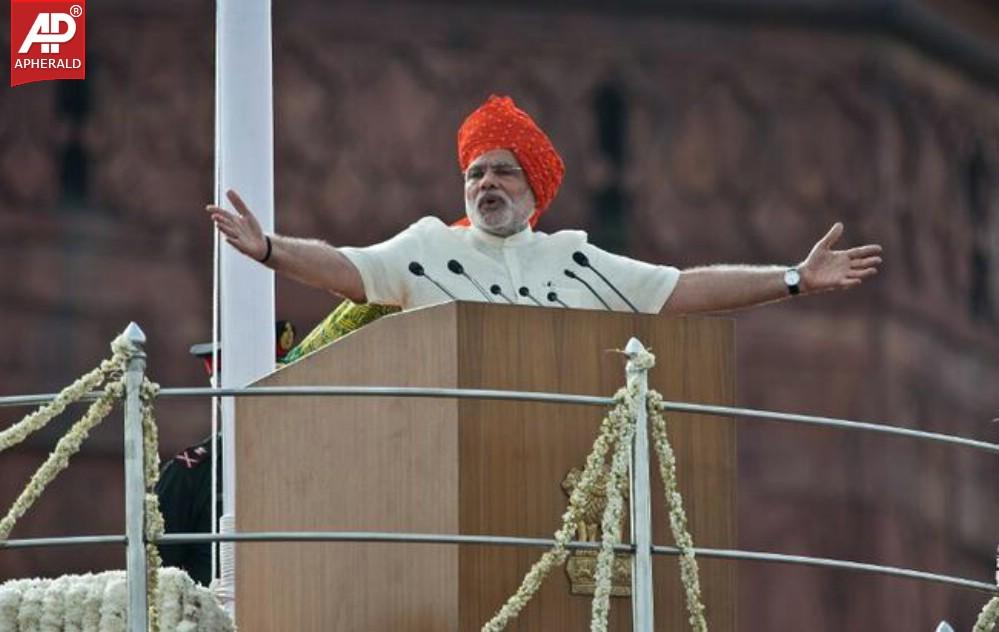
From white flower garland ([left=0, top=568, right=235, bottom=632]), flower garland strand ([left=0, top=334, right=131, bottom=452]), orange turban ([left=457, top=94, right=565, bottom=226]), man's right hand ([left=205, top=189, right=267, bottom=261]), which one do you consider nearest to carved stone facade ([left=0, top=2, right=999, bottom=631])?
orange turban ([left=457, top=94, right=565, bottom=226])

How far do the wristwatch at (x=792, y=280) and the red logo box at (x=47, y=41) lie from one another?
5.99 metres

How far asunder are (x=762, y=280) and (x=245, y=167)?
4.70 ft

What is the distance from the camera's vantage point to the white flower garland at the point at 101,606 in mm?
6051

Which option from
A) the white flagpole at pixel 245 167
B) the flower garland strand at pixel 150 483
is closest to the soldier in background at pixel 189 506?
the white flagpole at pixel 245 167

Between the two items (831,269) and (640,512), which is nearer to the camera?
(640,512)

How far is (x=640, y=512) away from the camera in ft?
19.6

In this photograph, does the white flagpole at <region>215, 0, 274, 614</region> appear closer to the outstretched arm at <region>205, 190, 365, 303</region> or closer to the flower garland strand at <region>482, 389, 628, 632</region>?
the outstretched arm at <region>205, 190, 365, 303</region>

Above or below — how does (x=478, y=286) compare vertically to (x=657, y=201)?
below

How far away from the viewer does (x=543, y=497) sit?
6270mm

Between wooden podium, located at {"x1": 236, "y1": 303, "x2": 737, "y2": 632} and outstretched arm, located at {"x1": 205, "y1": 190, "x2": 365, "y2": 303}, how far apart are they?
239 millimetres

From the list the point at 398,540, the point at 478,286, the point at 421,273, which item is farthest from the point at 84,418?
the point at 478,286

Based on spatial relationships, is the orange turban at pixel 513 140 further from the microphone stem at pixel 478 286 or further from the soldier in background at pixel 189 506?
the soldier in background at pixel 189 506

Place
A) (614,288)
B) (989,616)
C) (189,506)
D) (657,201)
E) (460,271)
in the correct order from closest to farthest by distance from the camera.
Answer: (989,616), (460,271), (614,288), (189,506), (657,201)

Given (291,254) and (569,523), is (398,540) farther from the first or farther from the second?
(291,254)
